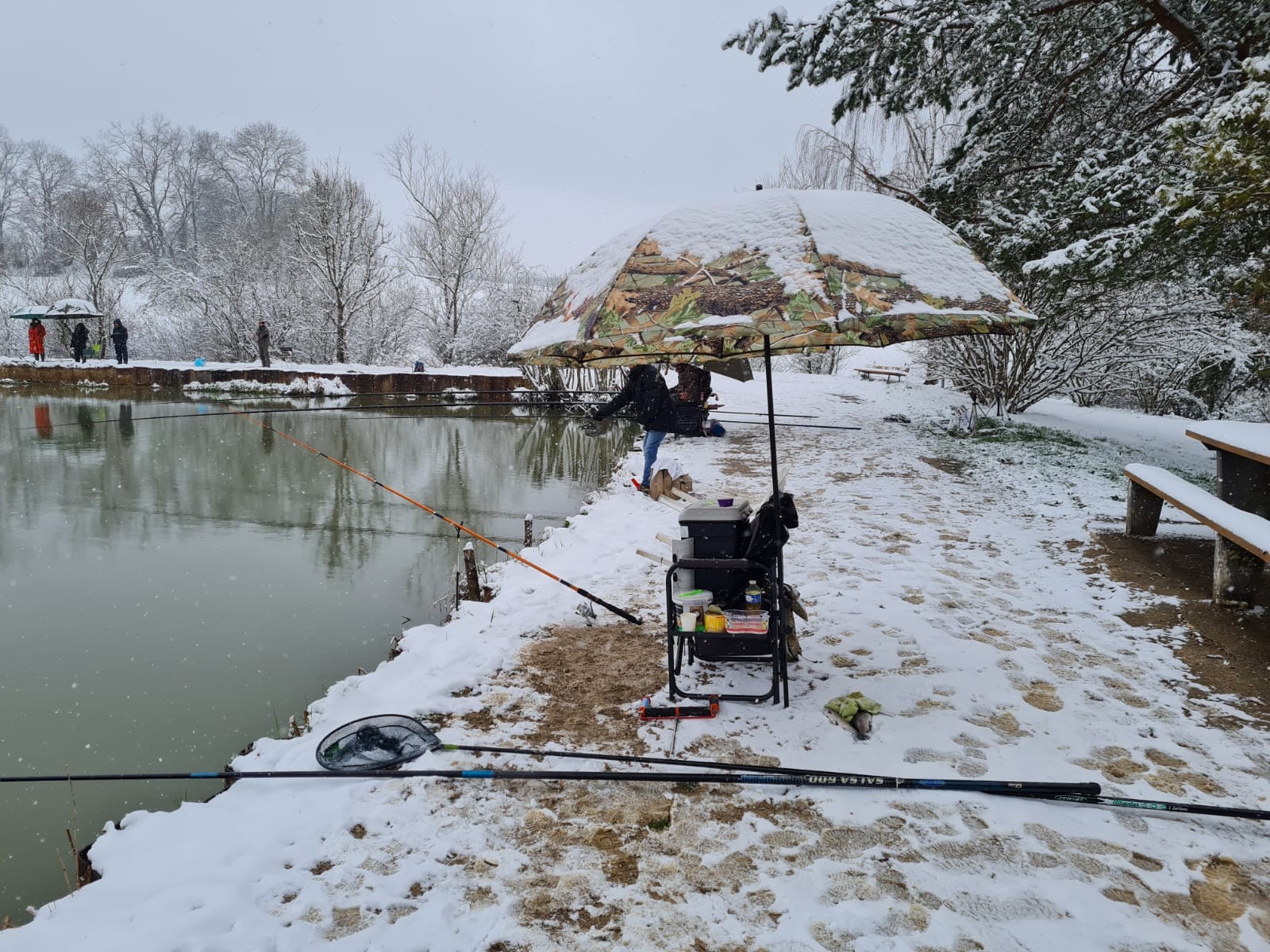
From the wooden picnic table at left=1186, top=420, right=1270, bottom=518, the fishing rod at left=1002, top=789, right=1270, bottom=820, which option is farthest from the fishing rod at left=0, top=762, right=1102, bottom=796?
the wooden picnic table at left=1186, top=420, right=1270, bottom=518

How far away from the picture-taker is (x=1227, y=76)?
7.41m

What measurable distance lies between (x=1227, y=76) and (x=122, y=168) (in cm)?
5432

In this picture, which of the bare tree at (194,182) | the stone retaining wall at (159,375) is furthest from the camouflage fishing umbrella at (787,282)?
the bare tree at (194,182)

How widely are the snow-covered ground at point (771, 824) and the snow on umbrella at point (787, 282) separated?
177 cm

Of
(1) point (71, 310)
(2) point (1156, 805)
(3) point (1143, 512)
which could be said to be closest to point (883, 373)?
(3) point (1143, 512)

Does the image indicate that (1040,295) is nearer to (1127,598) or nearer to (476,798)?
(1127,598)

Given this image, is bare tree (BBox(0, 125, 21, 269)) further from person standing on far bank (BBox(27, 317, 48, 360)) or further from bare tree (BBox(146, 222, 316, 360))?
person standing on far bank (BBox(27, 317, 48, 360))

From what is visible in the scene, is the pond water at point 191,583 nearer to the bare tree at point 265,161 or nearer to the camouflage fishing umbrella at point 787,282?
the camouflage fishing umbrella at point 787,282

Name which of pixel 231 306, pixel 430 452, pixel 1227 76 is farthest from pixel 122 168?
pixel 1227 76

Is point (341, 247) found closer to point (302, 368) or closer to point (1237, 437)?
point (302, 368)

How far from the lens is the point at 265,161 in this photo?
4497 cm

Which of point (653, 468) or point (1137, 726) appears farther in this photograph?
point (653, 468)

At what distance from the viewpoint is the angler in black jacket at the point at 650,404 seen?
8.14 m

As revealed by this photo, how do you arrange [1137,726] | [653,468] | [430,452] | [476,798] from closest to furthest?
[476,798] → [1137,726] → [653,468] → [430,452]
